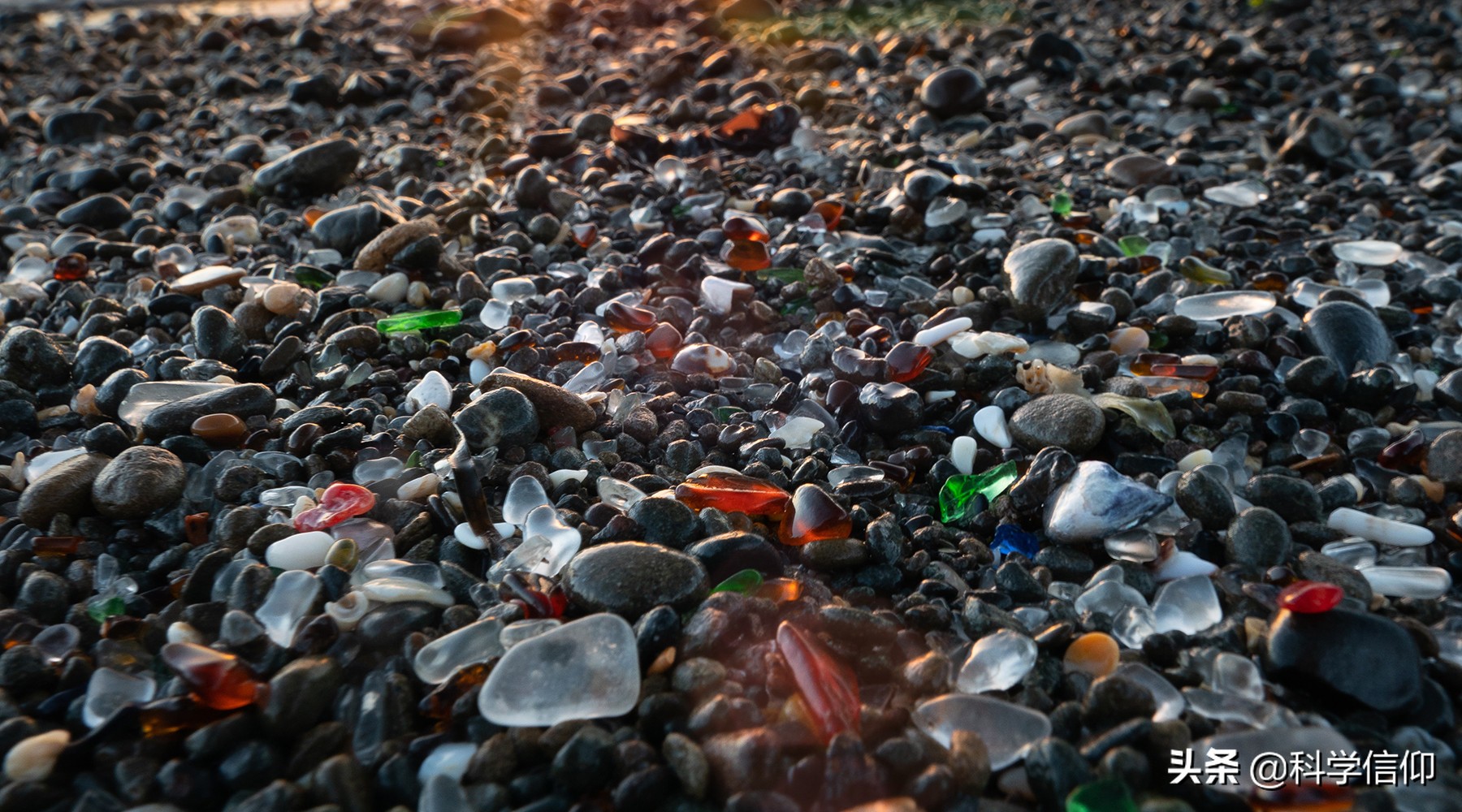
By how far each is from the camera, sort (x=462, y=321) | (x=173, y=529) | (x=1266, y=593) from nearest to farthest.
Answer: (x=1266, y=593), (x=173, y=529), (x=462, y=321)

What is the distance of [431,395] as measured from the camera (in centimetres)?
193

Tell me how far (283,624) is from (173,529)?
37 centimetres

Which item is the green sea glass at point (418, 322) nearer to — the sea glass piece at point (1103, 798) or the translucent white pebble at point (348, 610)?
the translucent white pebble at point (348, 610)

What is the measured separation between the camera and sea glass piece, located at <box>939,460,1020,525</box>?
167cm

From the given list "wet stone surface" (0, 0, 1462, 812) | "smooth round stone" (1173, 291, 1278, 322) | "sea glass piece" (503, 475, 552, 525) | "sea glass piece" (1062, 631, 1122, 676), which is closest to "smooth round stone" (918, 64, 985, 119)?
"wet stone surface" (0, 0, 1462, 812)

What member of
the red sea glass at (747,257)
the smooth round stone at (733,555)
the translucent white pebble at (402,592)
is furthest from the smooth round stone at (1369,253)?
the translucent white pebble at (402,592)

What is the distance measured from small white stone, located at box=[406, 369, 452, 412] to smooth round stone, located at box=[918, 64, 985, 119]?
7.35 feet

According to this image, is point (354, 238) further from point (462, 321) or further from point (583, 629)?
point (583, 629)

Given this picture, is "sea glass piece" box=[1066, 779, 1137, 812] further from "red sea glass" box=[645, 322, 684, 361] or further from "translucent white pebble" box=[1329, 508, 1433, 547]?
"red sea glass" box=[645, 322, 684, 361]

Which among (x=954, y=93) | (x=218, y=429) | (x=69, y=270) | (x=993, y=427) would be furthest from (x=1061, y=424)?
(x=69, y=270)

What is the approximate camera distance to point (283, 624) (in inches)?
55.2

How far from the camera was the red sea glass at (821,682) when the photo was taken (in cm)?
125

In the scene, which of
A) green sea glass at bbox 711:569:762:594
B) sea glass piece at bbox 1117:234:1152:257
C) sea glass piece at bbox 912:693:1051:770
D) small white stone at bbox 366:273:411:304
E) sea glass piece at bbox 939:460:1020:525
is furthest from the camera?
sea glass piece at bbox 1117:234:1152:257

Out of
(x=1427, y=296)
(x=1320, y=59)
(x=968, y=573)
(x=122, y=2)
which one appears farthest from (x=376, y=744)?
(x=122, y=2)
